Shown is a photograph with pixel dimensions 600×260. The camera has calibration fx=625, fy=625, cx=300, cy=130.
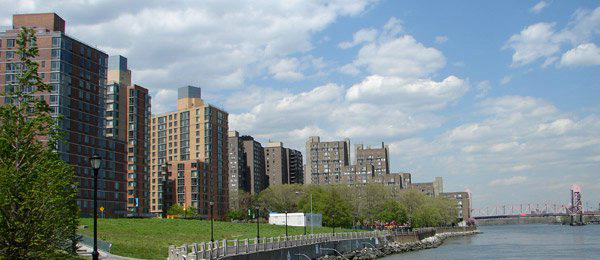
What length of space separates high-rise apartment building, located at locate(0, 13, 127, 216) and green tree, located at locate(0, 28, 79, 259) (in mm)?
96448

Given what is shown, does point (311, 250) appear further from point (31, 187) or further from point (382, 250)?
point (31, 187)

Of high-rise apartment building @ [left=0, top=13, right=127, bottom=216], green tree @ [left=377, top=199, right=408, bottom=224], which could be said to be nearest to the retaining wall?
green tree @ [left=377, top=199, right=408, bottom=224]

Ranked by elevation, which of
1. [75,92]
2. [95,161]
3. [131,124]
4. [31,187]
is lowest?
[31,187]

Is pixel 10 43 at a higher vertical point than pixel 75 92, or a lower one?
higher

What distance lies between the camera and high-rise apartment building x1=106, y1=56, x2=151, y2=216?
166500 mm

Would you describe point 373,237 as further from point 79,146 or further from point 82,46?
point 82,46

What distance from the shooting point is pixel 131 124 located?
174 m

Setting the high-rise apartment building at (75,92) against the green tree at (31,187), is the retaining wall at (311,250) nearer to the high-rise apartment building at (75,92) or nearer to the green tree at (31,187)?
the green tree at (31,187)

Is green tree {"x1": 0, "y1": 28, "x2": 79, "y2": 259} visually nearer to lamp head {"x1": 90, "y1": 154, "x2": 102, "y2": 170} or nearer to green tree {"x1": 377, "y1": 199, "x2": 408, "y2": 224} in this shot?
lamp head {"x1": 90, "y1": 154, "x2": 102, "y2": 170}

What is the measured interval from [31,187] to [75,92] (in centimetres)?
11218

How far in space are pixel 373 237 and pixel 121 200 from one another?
6685 cm

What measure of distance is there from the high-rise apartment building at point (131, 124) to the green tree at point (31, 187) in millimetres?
139742

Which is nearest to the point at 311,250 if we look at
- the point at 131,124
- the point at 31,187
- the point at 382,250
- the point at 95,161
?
the point at 382,250

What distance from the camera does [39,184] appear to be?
2362 cm
